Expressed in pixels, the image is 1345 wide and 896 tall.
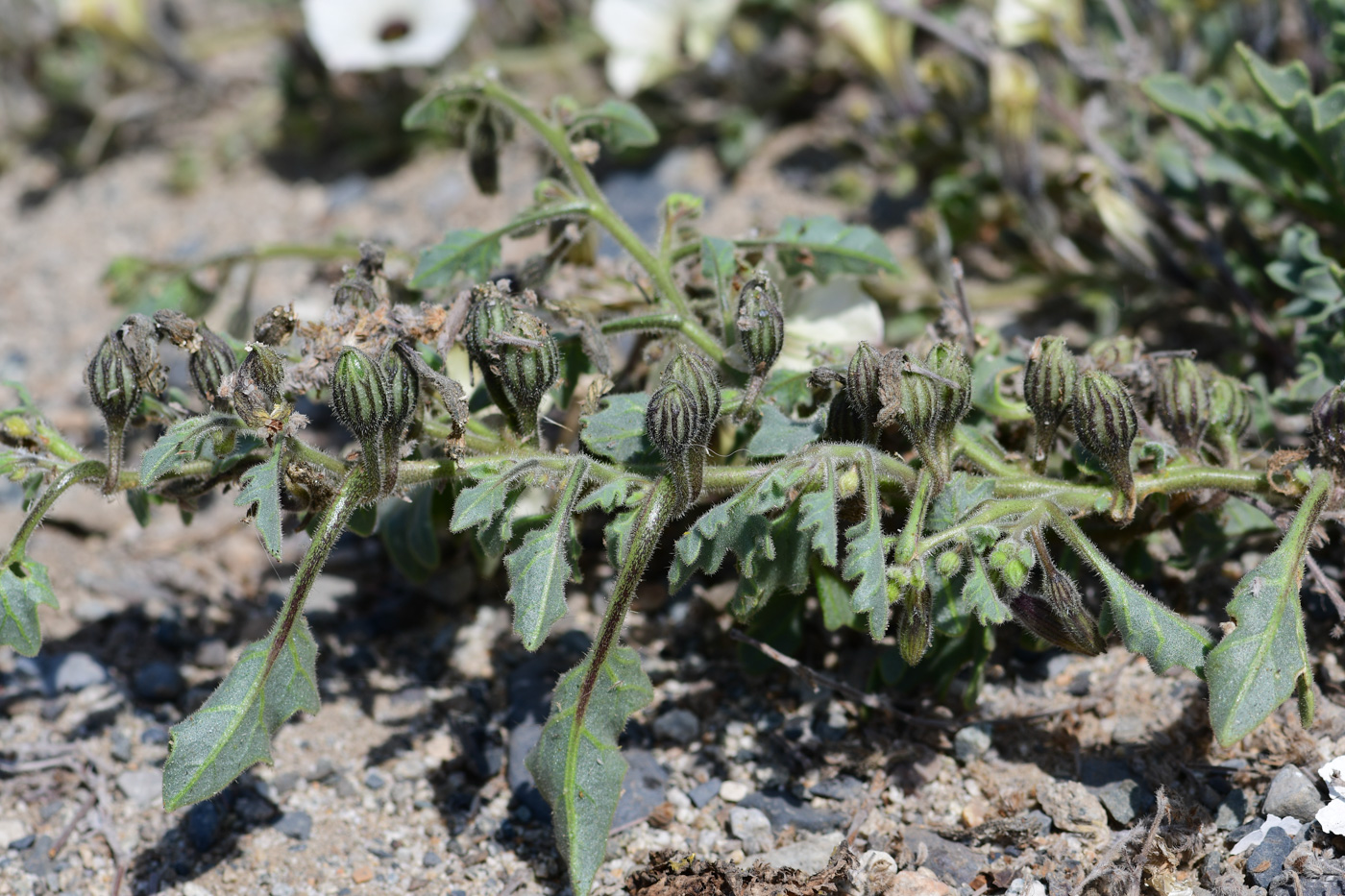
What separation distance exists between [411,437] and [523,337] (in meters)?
0.32

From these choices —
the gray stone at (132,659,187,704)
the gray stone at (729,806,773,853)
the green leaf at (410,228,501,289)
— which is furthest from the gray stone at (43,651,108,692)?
the gray stone at (729,806,773,853)

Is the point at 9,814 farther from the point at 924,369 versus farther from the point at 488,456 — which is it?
the point at 924,369

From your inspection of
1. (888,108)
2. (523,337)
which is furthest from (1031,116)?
(523,337)

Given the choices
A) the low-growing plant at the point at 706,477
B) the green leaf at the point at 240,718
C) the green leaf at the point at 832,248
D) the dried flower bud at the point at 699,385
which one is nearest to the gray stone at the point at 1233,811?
the low-growing plant at the point at 706,477

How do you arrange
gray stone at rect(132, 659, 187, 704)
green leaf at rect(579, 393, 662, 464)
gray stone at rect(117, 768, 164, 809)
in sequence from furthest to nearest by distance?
1. gray stone at rect(132, 659, 187, 704)
2. gray stone at rect(117, 768, 164, 809)
3. green leaf at rect(579, 393, 662, 464)

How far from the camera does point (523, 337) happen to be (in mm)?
2219

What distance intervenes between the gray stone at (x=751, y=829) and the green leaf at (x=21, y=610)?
4.45 ft

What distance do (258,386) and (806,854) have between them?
134 centimetres

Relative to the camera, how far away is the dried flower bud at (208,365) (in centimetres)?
228

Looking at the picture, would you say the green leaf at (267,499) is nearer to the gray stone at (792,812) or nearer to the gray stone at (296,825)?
the gray stone at (296,825)

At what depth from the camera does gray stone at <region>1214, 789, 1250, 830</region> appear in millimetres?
2229

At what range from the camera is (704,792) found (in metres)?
2.47

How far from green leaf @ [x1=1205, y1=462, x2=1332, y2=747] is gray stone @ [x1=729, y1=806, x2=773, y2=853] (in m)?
0.85

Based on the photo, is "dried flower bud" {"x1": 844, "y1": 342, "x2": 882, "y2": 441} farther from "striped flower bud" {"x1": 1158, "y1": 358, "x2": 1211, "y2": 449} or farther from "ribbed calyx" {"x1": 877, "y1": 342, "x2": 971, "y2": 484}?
"striped flower bud" {"x1": 1158, "y1": 358, "x2": 1211, "y2": 449}
